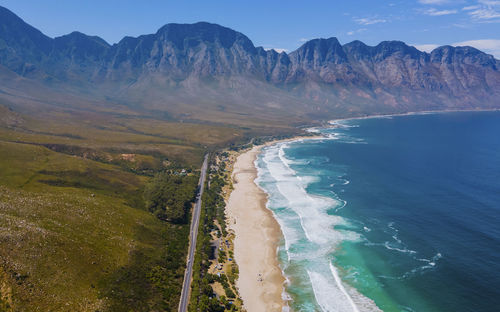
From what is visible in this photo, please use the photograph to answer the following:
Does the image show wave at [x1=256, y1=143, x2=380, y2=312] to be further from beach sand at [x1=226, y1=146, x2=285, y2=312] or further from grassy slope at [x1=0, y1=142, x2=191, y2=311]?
grassy slope at [x1=0, y1=142, x2=191, y2=311]

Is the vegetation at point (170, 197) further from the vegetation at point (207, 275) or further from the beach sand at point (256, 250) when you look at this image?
the beach sand at point (256, 250)

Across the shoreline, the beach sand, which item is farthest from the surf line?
the beach sand

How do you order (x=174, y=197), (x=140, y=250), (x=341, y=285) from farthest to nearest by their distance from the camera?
(x=174, y=197) < (x=140, y=250) < (x=341, y=285)

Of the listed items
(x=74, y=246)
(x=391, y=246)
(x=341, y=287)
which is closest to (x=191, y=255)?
(x=74, y=246)

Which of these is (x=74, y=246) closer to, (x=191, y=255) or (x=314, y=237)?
(x=191, y=255)

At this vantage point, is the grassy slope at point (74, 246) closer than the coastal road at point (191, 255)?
Yes

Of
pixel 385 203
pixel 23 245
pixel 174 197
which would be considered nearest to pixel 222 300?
pixel 23 245

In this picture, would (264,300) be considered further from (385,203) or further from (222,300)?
(385,203)

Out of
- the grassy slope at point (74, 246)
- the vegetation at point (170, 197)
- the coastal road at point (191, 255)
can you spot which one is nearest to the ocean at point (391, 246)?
the coastal road at point (191, 255)
